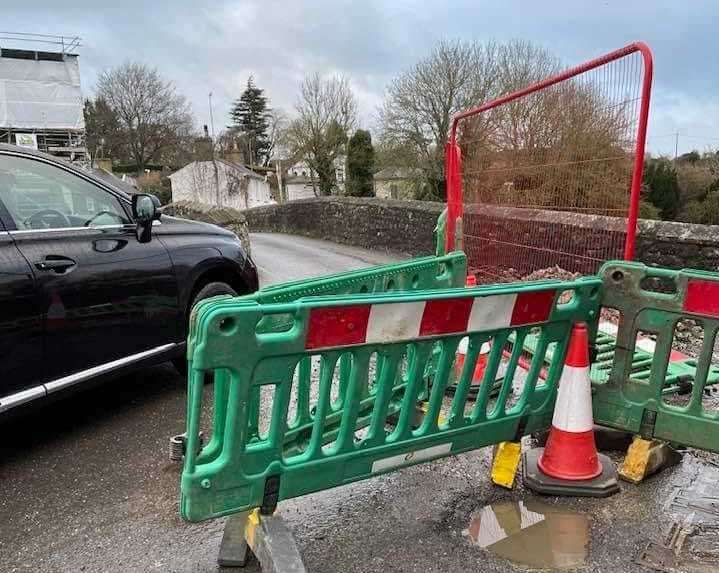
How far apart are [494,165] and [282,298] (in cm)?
348

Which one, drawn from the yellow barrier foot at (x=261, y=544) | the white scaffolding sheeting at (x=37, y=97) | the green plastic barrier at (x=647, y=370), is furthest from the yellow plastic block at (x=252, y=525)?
the white scaffolding sheeting at (x=37, y=97)

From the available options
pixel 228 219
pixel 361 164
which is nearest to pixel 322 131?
pixel 361 164

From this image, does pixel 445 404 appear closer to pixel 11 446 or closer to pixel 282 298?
pixel 282 298

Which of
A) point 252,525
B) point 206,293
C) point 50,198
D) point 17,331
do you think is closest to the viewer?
point 252,525

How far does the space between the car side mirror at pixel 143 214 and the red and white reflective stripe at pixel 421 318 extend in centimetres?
240

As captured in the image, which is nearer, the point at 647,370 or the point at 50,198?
the point at 50,198

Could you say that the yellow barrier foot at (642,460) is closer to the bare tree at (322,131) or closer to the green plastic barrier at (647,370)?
the green plastic barrier at (647,370)

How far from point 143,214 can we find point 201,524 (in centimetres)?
226

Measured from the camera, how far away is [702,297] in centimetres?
293

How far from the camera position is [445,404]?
4422 millimetres

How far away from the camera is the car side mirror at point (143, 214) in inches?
167

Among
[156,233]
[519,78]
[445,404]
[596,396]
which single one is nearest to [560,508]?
[596,396]

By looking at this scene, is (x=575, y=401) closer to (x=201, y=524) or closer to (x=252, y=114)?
(x=201, y=524)

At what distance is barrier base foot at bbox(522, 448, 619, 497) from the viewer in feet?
9.96
